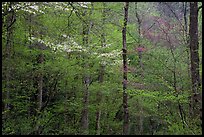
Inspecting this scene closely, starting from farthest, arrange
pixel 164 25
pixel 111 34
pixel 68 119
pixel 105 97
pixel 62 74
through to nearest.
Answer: pixel 68 119
pixel 105 97
pixel 111 34
pixel 164 25
pixel 62 74

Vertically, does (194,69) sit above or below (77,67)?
below

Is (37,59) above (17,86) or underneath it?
above

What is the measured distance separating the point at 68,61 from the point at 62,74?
28.7 inches

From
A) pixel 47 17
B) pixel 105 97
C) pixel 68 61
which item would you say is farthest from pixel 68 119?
pixel 47 17

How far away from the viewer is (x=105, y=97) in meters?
12.6

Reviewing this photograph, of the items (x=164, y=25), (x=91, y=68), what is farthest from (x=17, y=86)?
(x=164, y=25)

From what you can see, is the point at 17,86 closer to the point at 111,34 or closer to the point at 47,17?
the point at 47,17

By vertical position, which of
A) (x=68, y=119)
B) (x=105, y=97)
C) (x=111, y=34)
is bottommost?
(x=68, y=119)

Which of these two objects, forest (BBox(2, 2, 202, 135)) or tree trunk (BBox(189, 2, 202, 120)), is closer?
tree trunk (BBox(189, 2, 202, 120))

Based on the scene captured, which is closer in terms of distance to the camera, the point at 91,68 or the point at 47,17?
the point at 47,17

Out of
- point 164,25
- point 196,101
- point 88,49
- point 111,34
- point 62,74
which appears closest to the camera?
point 196,101

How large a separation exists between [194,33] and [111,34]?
5.19 meters

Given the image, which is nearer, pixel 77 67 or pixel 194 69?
pixel 194 69

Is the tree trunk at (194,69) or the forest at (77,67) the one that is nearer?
the tree trunk at (194,69)
